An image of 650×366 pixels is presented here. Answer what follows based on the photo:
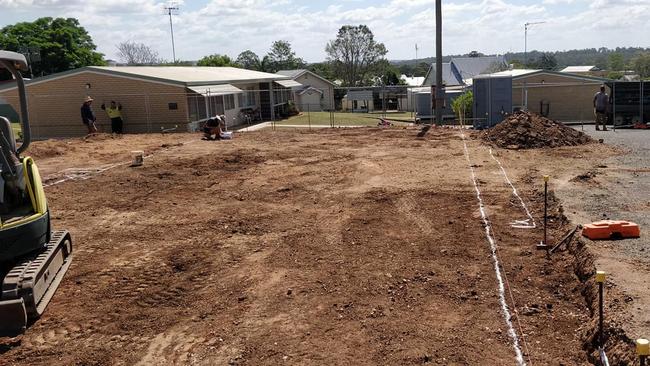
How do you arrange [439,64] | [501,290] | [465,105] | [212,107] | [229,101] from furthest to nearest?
[229,101] → [212,107] → [465,105] → [439,64] → [501,290]

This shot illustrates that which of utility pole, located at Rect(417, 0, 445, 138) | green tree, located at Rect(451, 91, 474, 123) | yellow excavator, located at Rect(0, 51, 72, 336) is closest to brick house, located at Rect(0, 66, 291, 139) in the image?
utility pole, located at Rect(417, 0, 445, 138)

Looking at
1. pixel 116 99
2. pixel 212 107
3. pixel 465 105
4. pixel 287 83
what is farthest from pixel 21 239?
pixel 287 83

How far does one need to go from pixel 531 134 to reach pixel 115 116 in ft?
60.9

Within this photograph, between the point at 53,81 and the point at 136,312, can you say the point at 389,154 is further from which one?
the point at 53,81

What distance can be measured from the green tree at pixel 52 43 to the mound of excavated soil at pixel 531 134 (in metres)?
46.3

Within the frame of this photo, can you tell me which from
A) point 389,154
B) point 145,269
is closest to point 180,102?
point 389,154

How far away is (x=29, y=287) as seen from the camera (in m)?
6.01

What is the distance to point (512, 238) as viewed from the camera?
8773mm

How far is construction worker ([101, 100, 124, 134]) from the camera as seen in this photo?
26.6m

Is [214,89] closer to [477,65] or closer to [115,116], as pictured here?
[115,116]

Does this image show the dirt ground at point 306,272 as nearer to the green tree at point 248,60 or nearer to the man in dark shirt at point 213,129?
the man in dark shirt at point 213,129

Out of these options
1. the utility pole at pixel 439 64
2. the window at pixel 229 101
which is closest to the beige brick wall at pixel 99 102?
the window at pixel 229 101

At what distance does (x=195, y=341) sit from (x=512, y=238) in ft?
17.2

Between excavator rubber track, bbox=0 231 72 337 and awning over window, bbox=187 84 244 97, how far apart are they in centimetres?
2113
